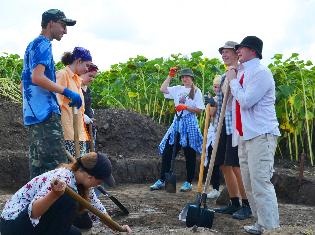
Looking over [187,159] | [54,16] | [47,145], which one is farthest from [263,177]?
[187,159]

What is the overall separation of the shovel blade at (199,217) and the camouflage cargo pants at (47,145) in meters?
1.29

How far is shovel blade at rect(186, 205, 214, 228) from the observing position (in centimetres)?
518

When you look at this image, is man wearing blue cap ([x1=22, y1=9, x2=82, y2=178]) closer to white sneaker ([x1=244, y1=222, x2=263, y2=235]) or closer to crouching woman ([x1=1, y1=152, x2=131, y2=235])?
crouching woman ([x1=1, y1=152, x2=131, y2=235])

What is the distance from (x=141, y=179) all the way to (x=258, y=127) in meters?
4.82

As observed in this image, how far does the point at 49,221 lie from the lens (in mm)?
3920

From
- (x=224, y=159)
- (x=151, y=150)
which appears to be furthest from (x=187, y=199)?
(x=151, y=150)

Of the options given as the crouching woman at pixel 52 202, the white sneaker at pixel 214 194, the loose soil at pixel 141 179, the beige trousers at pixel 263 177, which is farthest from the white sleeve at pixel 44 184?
the white sneaker at pixel 214 194

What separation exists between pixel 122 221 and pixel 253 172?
132 cm

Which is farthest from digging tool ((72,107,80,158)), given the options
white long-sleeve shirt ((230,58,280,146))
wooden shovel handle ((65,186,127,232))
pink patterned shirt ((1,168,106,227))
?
white long-sleeve shirt ((230,58,280,146))

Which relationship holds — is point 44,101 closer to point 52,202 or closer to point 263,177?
point 52,202

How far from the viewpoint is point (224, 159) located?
6.00m

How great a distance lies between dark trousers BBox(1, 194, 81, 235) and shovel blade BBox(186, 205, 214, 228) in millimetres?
1499

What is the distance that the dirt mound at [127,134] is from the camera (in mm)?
10438

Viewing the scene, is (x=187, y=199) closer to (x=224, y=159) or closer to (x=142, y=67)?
(x=224, y=159)
